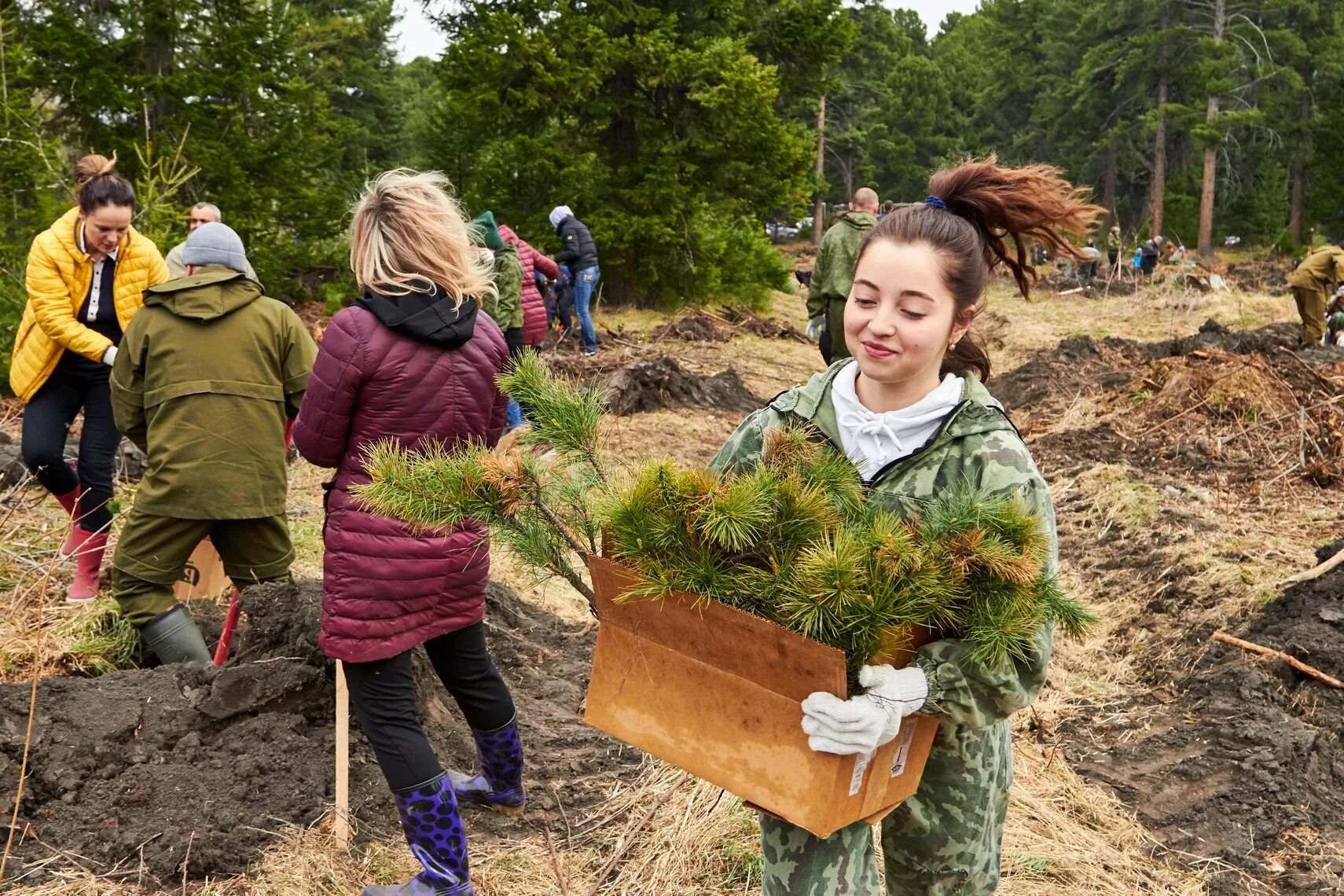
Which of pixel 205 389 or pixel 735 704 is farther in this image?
pixel 205 389

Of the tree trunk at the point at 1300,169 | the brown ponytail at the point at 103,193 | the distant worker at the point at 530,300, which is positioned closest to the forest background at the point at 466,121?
the distant worker at the point at 530,300

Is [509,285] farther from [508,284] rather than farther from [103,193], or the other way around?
[103,193]

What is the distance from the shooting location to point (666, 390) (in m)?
11.1

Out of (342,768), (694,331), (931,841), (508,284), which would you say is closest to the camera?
(931,841)

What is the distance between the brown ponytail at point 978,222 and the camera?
2.04m

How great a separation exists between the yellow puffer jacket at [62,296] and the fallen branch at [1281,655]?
16.0 ft

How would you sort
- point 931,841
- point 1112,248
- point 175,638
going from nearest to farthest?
point 931,841 → point 175,638 → point 1112,248

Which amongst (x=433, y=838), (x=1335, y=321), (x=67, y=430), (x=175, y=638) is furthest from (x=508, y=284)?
(x=1335, y=321)

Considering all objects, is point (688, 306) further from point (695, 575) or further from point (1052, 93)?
point (1052, 93)

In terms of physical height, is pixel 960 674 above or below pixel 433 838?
above

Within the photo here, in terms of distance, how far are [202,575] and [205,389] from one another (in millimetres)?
1146

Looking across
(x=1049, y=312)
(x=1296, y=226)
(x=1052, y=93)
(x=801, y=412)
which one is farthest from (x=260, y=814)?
(x=1052, y=93)

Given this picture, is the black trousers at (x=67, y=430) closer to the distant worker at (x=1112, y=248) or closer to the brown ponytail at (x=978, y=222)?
the brown ponytail at (x=978, y=222)

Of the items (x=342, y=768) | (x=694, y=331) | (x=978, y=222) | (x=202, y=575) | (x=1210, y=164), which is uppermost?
(x=1210, y=164)
